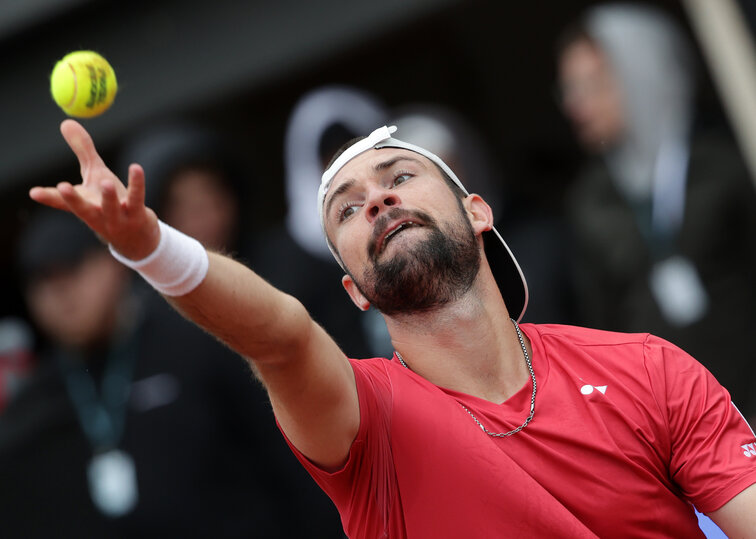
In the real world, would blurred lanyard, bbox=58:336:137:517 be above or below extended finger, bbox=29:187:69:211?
below

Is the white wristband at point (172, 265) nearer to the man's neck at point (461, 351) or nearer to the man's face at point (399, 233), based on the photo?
the man's face at point (399, 233)

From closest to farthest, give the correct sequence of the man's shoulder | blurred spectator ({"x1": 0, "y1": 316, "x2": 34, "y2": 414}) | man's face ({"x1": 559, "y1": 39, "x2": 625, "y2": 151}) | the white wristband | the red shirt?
1. the white wristband
2. the red shirt
3. the man's shoulder
4. man's face ({"x1": 559, "y1": 39, "x2": 625, "y2": 151})
5. blurred spectator ({"x1": 0, "y1": 316, "x2": 34, "y2": 414})

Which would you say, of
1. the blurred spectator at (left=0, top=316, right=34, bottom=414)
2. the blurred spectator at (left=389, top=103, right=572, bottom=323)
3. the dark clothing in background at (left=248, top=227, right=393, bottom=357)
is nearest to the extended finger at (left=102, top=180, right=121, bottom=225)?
the blurred spectator at (left=389, top=103, right=572, bottom=323)

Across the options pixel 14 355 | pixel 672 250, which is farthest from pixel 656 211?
pixel 14 355

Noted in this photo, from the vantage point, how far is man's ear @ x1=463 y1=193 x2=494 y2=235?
3.25m

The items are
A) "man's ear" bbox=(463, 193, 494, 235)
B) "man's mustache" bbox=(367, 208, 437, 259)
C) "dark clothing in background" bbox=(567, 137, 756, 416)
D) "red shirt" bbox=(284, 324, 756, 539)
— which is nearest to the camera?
"red shirt" bbox=(284, 324, 756, 539)

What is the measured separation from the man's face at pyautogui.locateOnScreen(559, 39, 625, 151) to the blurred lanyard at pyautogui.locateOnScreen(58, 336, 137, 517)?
240 cm

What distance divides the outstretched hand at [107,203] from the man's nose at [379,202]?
0.80m

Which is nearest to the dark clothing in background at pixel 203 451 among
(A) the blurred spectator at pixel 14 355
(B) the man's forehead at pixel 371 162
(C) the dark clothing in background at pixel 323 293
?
(C) the dark clothing in background at pixel 323 293

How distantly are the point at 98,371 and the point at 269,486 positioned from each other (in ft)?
3.62

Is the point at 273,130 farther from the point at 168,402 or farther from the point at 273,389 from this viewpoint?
the point at 273,389

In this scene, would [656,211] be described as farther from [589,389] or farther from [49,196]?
[49,196]

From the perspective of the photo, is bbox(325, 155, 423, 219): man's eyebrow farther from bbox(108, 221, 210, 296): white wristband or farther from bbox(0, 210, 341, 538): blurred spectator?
bbox(0, 210, 341, 538): blurred spectator

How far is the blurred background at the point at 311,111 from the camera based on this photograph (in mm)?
5004
